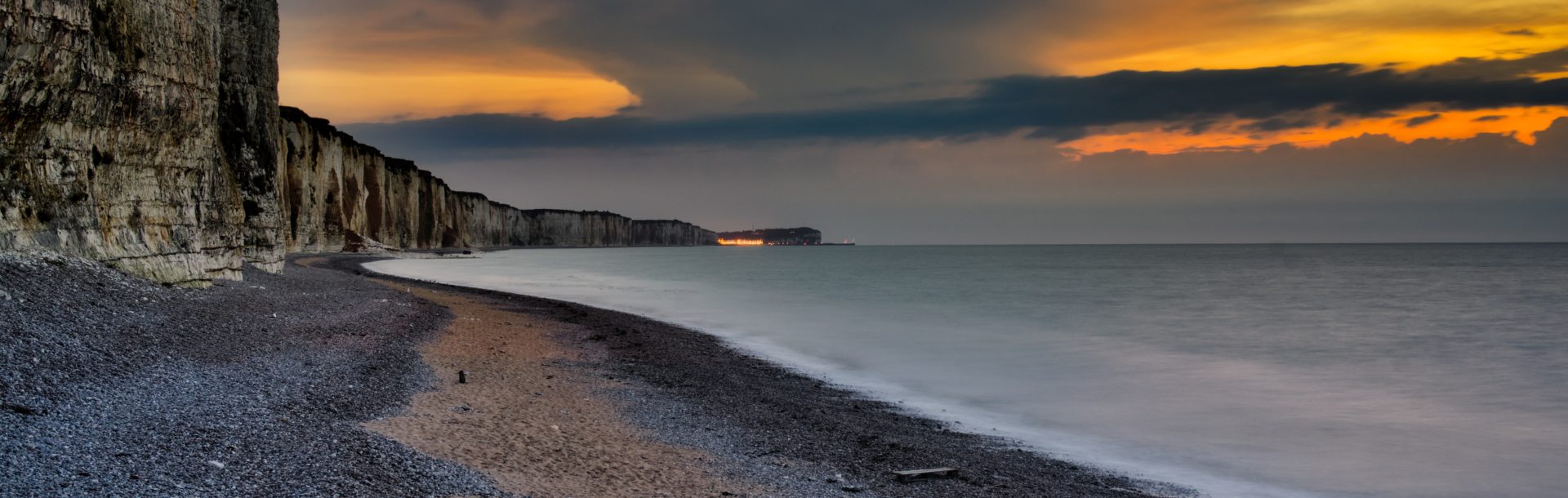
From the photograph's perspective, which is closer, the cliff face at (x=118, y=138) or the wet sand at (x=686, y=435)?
the wet sand at (x=686, y=435)

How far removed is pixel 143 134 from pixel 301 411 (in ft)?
33.4

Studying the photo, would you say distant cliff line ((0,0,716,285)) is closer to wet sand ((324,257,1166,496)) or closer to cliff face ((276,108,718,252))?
wet sand ((324,257,1166,496))

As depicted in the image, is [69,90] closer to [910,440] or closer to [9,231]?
[9,231]

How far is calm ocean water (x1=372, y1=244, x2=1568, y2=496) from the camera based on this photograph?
969 cm

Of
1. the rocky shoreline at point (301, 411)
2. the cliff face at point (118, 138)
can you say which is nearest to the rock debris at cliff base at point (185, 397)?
the rocky shoreline at point (301, 411)

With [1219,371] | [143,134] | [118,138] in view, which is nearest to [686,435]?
[118,138]

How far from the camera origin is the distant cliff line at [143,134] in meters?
11.6

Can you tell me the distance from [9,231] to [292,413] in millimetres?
7829

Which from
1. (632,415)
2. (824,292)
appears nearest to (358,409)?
(632,415)

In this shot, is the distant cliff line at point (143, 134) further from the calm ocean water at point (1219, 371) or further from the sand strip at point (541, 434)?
the calm ocean water at point (1219, 371)

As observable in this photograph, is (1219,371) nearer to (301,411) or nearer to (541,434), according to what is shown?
(541,434)

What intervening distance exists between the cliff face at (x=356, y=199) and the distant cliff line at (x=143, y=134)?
8.74 meters

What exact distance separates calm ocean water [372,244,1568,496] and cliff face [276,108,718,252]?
13404 millimetres

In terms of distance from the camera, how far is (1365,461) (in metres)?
9.68
